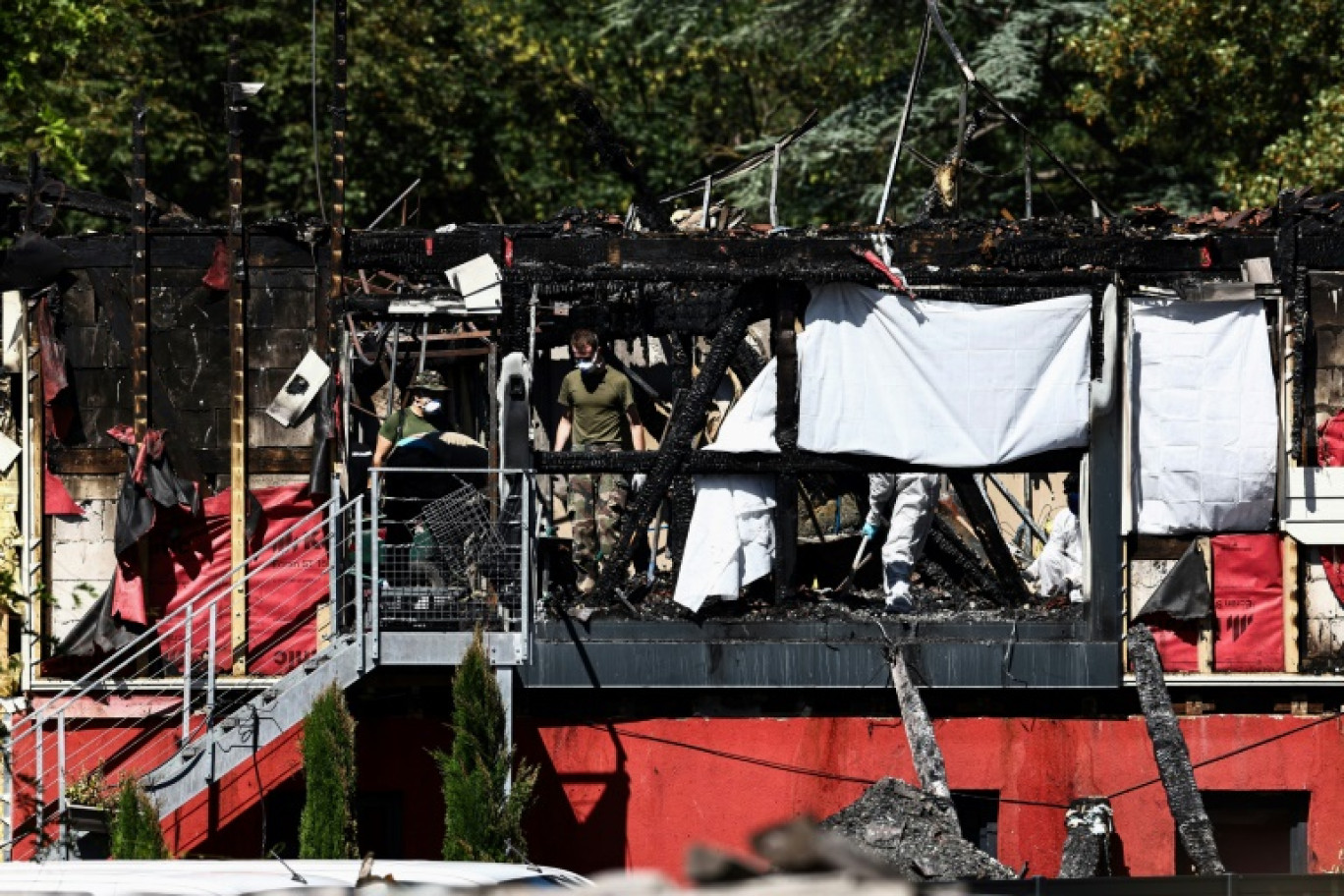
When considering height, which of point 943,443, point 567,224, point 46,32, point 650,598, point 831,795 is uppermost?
point 46,32

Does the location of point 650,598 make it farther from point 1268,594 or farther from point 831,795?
point 1268,594

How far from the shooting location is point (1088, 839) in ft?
51.2

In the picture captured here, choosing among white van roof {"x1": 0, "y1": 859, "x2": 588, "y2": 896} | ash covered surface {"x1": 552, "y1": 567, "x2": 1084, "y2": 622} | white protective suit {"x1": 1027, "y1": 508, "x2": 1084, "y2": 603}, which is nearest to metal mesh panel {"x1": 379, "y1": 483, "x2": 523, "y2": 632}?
ash covered surface {"x1": 552, "y1": 567, "x2": 1084, "y2": 622}

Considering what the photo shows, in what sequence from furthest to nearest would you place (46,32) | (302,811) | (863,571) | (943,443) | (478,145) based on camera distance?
1. (478,145)
2. (46,32)
3. (863,571)
4. (943,443)
5. (302,811)

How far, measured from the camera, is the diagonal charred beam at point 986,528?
1636cm

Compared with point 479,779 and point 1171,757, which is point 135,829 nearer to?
point 479,779

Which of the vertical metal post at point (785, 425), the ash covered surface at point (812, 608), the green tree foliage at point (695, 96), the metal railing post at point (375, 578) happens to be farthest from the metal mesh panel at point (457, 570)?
the green tree foliage at point (695, 96)

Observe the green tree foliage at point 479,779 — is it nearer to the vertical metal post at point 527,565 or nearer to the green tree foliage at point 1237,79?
the vertical metal post at point 527,565

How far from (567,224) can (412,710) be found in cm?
340

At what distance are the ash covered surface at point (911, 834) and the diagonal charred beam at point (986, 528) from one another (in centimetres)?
176

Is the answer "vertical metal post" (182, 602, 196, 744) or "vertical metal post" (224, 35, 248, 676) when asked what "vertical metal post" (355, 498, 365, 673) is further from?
"vertical metal post" (224, 35, 248, 676)

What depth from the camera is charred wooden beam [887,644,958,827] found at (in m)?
15.5

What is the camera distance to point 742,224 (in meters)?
16.8

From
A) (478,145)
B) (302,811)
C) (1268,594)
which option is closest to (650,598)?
(302,811)
